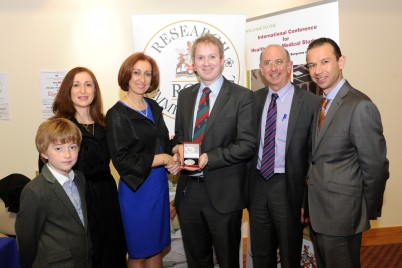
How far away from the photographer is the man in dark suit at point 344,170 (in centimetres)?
193

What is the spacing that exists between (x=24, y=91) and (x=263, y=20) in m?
2.69

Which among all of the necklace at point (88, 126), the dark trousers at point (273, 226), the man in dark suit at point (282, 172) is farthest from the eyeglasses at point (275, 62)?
the necklace at point (88, 126)

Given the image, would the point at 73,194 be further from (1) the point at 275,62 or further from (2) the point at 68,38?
(2) the point at 68,38

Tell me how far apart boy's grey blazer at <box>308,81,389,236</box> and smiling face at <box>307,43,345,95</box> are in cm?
9

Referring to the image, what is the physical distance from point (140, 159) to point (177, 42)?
1355mm

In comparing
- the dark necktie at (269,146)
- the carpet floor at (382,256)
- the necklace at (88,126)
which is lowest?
the carpet floor at (382,256)

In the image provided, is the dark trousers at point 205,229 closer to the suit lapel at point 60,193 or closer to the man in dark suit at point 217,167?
the man in dark suit at point 217,167

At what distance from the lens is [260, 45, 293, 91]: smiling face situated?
2547 millimetres

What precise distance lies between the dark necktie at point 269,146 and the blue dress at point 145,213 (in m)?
0.77

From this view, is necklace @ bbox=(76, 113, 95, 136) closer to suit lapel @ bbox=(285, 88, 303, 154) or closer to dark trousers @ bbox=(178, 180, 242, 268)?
dark trousers @ bbox=(178, 180, 242, 268)

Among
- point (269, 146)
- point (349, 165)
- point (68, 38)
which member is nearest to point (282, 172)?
point (269, 146)

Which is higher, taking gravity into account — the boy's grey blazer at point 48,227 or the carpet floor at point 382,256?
the boy's grey blazer at point 48,227

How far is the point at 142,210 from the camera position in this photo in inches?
98.6

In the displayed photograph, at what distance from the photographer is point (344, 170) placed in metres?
2.00
